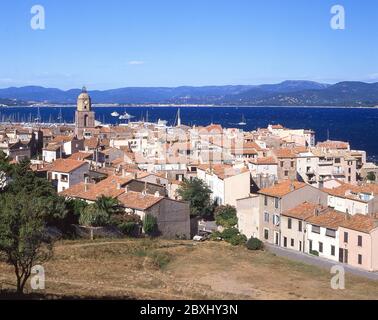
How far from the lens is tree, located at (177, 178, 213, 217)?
45000 mm

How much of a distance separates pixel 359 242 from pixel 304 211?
18.8 ft

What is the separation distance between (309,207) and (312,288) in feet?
41.9

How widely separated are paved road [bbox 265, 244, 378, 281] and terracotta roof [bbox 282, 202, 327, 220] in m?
2.05

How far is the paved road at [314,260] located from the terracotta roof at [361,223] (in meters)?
1.96

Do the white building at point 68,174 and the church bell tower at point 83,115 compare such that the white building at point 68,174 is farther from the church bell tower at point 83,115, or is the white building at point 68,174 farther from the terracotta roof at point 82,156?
the church bell tower at point 83,115

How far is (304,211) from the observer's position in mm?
38062

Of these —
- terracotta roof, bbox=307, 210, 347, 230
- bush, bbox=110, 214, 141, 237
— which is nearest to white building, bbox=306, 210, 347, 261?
terracotta roof, bbox=307, 210, 347, 230

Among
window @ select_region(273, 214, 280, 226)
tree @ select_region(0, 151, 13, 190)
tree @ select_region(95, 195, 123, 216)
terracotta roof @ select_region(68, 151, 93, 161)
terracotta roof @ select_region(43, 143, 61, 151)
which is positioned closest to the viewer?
tree @ select_region(95, 195, 123, 216)

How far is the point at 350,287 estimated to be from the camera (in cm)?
2705

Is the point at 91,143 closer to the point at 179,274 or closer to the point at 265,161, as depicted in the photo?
the point at 265,161

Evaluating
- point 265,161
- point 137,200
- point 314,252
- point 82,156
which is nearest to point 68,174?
point 82,156

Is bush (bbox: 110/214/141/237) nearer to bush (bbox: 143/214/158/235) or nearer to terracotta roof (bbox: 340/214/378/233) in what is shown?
bush (bbox: 143/214/158/235)
